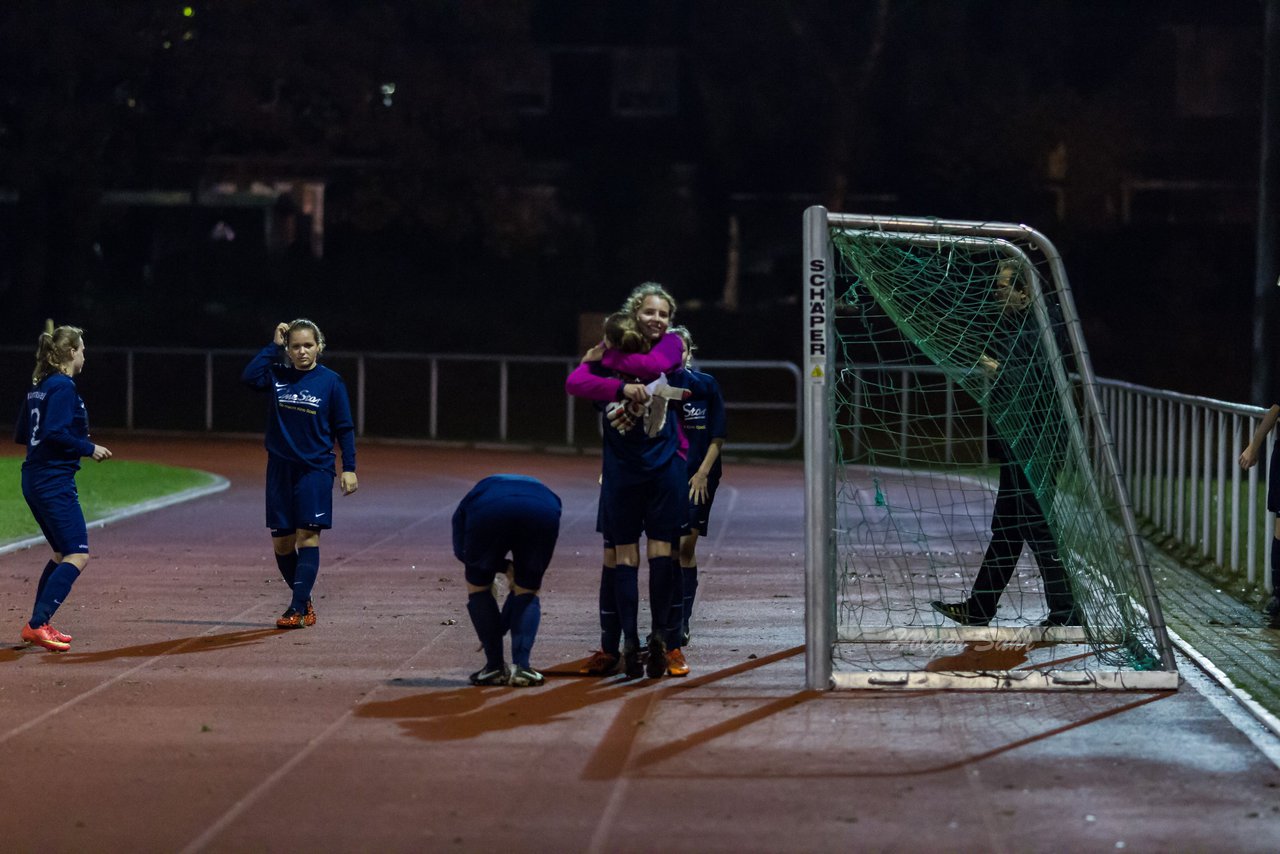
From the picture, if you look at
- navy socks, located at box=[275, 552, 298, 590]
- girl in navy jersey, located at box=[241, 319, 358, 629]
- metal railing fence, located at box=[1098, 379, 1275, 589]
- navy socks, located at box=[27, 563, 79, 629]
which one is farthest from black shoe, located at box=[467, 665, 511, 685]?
metal railing fence, located at box=[1098, 379, 1275, 589]

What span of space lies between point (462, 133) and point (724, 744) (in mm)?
30990

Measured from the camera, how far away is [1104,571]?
400 inches

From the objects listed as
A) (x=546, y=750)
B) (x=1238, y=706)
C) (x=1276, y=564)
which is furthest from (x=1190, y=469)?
(x=546, y=750)

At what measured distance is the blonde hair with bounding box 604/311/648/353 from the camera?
342 inches

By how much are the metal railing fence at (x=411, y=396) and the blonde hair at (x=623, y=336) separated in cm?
1696

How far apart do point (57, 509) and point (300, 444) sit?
1.35m

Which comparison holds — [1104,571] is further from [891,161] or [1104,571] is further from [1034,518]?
[891,161]

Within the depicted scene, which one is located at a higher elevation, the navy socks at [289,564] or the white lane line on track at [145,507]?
the navy socks at [289,564]

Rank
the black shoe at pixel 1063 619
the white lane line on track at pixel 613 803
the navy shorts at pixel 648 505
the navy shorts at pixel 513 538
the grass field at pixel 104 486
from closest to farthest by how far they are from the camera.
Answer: the white lane line on track at pixel 613 803
the navy shorts at pixel 513 538
the navy shorts at pixel 648 505
the black shoe at pixel 1063 619
the grass field at pixel 104 486

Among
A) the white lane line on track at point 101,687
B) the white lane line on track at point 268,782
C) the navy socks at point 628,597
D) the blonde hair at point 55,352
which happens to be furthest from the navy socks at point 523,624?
the blonde hair at point 55,352

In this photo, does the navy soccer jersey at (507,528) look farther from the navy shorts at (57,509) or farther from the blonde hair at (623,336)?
the navy shorts at (57,509)

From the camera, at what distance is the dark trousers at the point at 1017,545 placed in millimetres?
10508

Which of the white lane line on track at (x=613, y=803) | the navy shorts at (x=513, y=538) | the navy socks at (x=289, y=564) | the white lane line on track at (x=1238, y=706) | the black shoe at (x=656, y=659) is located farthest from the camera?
the navy socks at (x=289, y=564)

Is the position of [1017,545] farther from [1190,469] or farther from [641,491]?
[1190,469]
